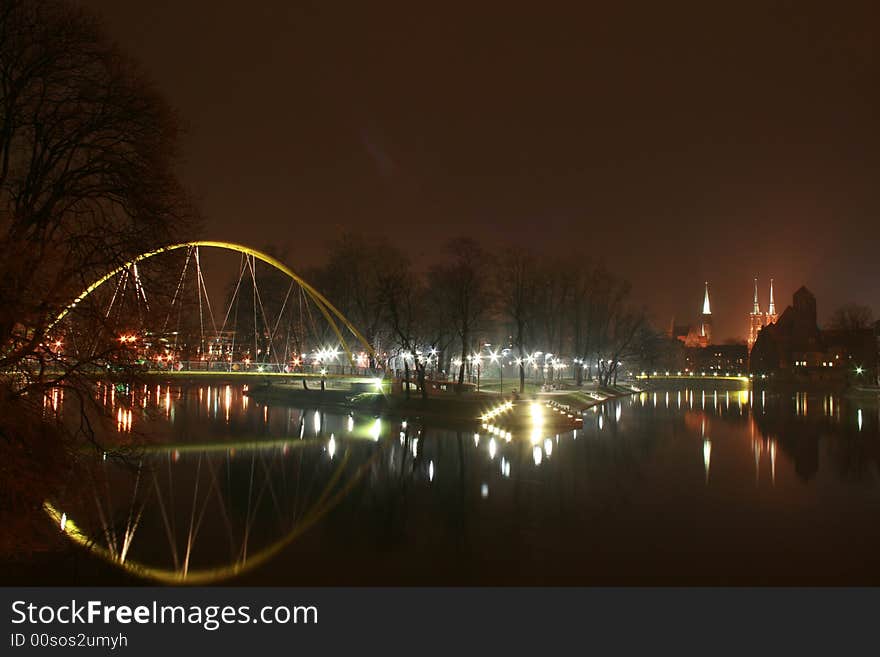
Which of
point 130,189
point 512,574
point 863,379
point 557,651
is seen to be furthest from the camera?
point 863,379

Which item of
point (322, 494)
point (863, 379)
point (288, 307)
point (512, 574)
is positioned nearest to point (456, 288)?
point (288, 307)

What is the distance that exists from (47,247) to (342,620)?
9199 millimetres

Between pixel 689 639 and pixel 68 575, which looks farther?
pixel 68 575

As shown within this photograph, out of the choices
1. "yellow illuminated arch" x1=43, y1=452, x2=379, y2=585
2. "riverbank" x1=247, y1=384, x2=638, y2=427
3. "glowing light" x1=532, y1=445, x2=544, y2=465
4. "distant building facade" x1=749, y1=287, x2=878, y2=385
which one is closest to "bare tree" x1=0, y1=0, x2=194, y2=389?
"yellow illuminated arch" x1=43, y1=452, x2=379, y2=585

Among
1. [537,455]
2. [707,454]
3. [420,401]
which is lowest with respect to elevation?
[707,454]

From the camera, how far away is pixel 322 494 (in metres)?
→ 23.4

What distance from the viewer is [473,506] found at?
2120cm

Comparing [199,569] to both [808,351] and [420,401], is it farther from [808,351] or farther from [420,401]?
[808,351]

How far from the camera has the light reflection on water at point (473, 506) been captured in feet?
50.6

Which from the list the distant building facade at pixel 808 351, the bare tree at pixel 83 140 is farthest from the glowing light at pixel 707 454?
the distant building facade at pixel 808 351

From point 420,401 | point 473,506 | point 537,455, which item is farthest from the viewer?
point 420,401

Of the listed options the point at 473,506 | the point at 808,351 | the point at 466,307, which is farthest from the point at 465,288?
the point at 808,351

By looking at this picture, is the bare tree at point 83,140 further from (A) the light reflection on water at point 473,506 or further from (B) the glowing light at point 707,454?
(B) the glowing light at point 707,454

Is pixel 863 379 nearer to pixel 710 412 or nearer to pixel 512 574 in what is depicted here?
pixel 710 412
